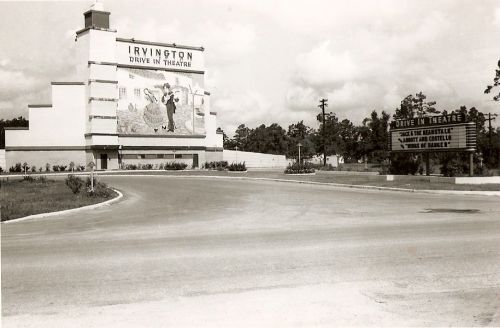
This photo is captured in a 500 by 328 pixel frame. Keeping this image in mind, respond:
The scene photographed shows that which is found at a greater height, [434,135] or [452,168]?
[434,135]

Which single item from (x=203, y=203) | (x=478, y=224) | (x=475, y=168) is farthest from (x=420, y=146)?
(x=478, y=224)

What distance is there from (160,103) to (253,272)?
197 ft

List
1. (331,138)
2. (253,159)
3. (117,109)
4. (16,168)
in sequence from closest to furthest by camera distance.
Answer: (16,168)
(117,109)
(253,159)
(331,138)

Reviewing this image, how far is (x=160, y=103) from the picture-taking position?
215ft

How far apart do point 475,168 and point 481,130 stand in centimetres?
6782

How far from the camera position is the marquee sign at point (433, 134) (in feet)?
103

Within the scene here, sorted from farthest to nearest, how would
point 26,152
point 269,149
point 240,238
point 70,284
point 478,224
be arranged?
point 269,149 < point 26,152 < point 478,224 < point 240,238 < point 70,284

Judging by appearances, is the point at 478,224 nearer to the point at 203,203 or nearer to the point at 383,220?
the point at 383,220

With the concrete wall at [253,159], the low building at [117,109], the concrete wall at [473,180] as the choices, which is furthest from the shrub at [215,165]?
the concrete wall at [473,180]

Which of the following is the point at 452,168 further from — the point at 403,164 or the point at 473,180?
the point at 473,180

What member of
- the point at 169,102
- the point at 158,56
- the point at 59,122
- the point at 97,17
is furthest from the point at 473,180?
the point at 97,17

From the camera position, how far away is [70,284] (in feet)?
22.9

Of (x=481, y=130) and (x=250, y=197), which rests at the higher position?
(x=481, y=130)

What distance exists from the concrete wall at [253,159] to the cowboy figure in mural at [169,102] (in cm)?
1148
